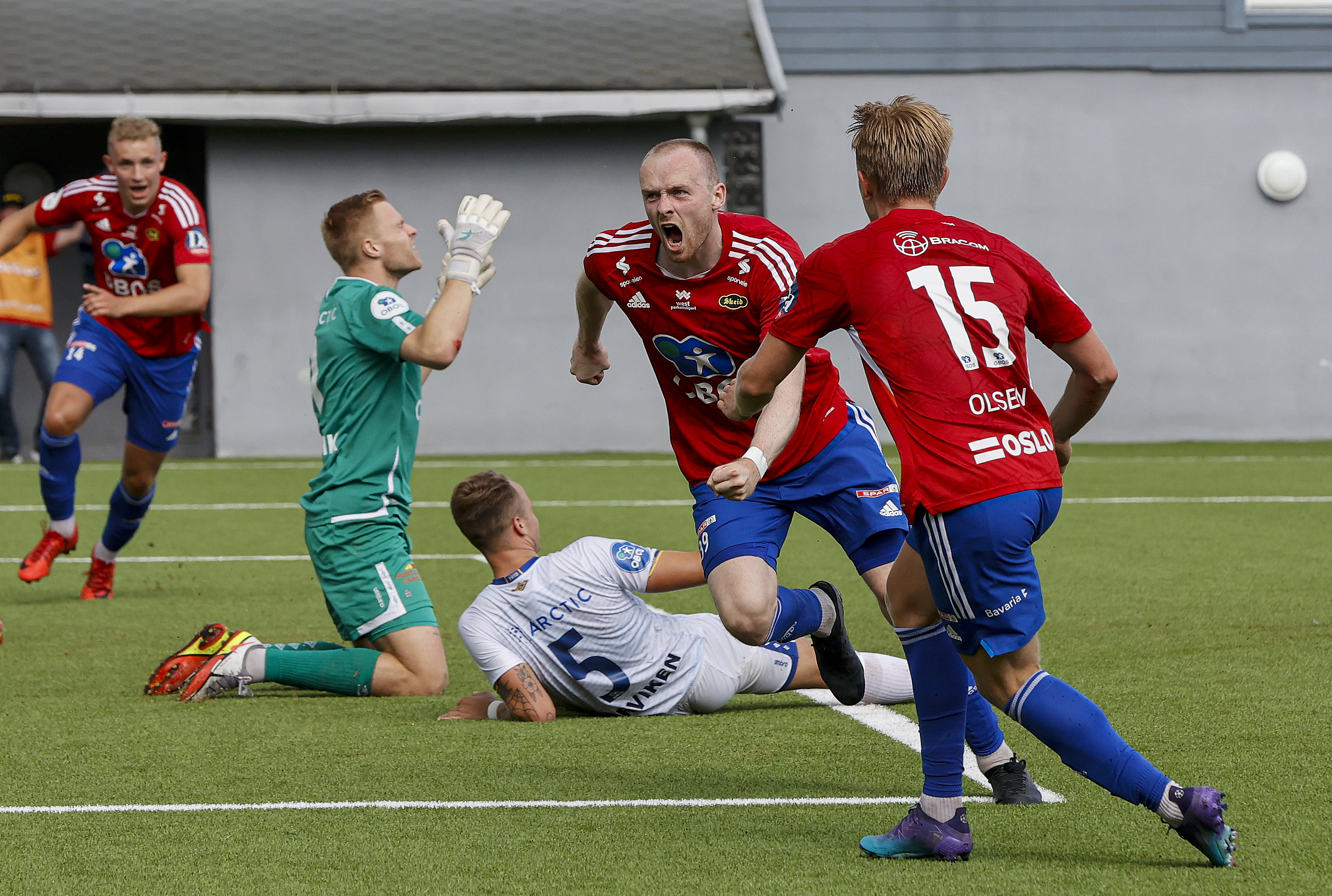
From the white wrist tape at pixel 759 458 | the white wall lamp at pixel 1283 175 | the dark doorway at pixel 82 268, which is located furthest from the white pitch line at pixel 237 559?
the white wall lamp at pixel 1283 175

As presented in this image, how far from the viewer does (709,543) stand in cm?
448

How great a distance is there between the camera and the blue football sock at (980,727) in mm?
3715

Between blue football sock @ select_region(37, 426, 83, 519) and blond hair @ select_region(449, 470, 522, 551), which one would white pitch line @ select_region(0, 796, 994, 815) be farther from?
blue football sock @ select_region(37, 426, 83, 519)

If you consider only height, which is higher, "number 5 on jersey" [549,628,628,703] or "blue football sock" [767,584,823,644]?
"blue football sock" [767,584,823,644]

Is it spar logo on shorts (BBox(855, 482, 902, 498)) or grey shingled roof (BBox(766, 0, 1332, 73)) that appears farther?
grey shingled roof (BBox(766, 0, 1332, 73))

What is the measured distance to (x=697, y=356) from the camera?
14.8 ft

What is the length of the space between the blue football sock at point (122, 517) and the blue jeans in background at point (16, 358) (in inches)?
321

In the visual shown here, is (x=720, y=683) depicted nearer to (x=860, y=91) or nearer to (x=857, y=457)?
(x=857, y=457)

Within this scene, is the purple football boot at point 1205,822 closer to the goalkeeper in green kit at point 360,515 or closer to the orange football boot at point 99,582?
the goalkeeper in green kit at point 360,515

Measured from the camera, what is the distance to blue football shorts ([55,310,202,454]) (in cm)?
749

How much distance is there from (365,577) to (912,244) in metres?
2.80

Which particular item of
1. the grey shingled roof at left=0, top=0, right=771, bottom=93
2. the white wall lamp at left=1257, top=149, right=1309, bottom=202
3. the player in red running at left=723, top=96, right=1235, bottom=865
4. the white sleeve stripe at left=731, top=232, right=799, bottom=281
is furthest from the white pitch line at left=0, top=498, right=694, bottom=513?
the white wall lamp at left=1257, top=149, right=1309, bottom=202

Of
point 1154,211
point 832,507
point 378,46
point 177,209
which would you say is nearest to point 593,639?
point 832,507

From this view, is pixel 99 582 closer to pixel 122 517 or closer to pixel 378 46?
pixel 122 517
